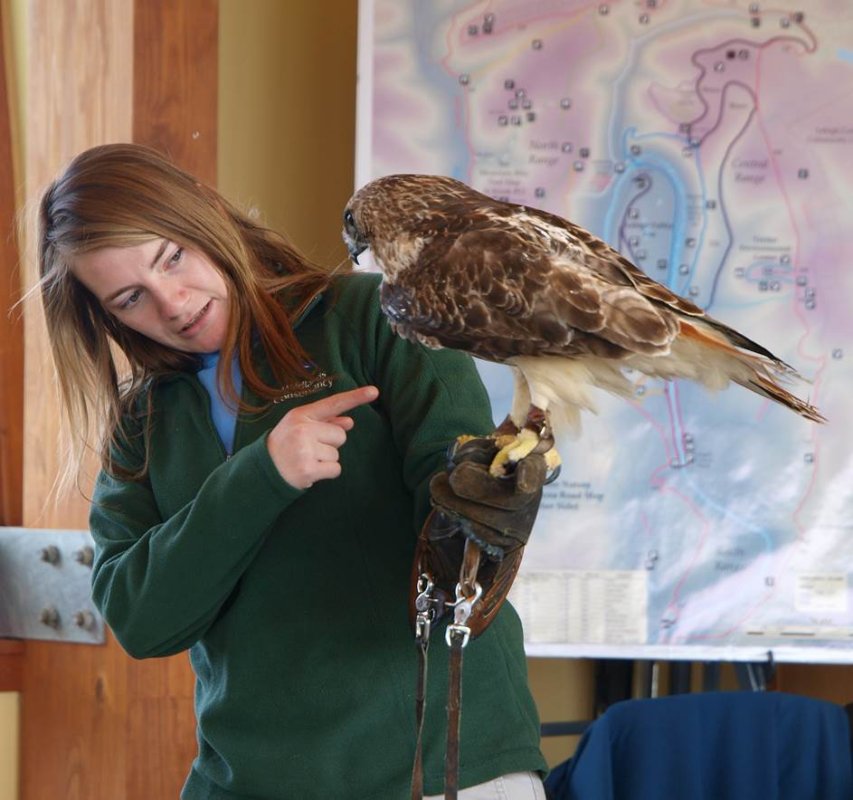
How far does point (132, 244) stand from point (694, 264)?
3.45 ft

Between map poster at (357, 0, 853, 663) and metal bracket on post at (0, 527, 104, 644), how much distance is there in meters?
0.72

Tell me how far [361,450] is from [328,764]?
1.03 ft

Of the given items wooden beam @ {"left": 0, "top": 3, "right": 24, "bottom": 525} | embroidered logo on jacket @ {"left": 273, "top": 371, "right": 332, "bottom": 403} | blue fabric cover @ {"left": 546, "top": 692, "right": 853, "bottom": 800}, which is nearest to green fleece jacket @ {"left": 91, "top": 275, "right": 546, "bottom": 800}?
embroidered logo on jacket @ {"left": 273, "top": 371, "right": 332, "bottom": 403}

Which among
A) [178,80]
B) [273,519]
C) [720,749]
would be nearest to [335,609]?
[273,519]

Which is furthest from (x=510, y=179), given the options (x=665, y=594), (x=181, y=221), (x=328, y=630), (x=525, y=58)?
(x=328, y=630)

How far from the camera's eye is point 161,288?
3.74 ft

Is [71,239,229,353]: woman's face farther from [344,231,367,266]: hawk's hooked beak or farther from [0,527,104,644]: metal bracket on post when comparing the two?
[0,527,104,644]: metal bracket on post

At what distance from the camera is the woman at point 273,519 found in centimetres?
110

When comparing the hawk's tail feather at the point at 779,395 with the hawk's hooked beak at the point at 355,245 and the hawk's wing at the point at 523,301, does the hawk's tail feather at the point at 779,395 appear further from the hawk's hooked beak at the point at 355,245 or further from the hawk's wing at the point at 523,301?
the hawk's hooked beak at the point at 355,245

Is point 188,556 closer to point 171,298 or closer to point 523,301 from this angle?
point 171,298

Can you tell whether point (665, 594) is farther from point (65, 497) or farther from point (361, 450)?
point (65, 497)

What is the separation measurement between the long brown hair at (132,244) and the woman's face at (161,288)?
0.4 inches

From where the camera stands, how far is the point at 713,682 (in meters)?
2.02

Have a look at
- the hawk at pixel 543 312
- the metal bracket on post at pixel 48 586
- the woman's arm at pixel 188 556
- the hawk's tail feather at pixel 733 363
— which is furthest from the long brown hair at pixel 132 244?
the metal bracket on post at pixel 48 586
